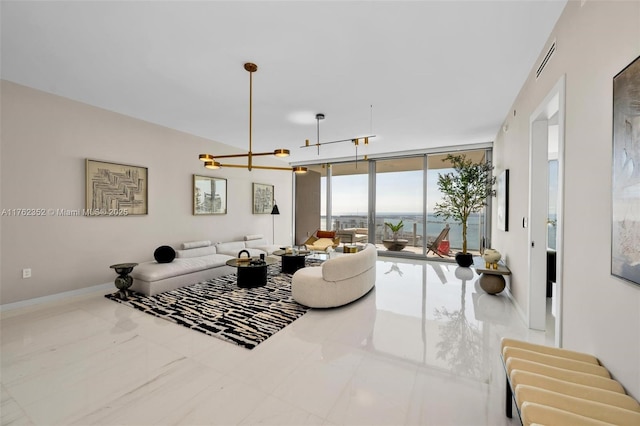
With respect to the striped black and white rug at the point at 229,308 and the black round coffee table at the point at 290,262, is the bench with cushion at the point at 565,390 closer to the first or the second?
the striped black and white rug at the point at 229,308

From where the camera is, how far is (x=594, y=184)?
63.2 inches

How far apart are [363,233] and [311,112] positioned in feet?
15.1

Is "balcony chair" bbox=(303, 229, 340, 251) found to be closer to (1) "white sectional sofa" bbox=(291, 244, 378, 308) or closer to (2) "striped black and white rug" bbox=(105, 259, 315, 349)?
(2) "striped black and white rug" bbox=(105, 259, 315, 349)

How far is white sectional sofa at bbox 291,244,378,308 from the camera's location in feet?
11.3

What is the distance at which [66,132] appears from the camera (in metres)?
3.87

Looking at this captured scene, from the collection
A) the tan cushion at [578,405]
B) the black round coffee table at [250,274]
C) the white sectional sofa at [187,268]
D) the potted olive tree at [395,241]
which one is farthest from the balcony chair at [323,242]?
the tan cushion at [578,405]

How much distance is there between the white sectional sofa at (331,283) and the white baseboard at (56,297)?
10.7 ft

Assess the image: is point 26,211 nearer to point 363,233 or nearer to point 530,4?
point 530,4

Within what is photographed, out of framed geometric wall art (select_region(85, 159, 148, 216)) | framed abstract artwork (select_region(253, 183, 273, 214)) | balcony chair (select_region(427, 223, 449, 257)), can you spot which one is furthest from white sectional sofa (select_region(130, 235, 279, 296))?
balcony chair (select_region(427, 223, 449, 257))

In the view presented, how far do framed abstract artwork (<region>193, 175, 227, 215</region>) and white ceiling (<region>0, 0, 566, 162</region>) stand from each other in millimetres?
1636

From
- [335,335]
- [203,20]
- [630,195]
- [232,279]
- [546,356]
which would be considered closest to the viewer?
[630,195]

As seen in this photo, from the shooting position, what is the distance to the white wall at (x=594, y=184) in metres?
1.32

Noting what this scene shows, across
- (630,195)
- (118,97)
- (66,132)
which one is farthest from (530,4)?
(66,132)

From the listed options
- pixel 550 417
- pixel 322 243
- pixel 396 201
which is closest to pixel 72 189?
pixel 322 243
